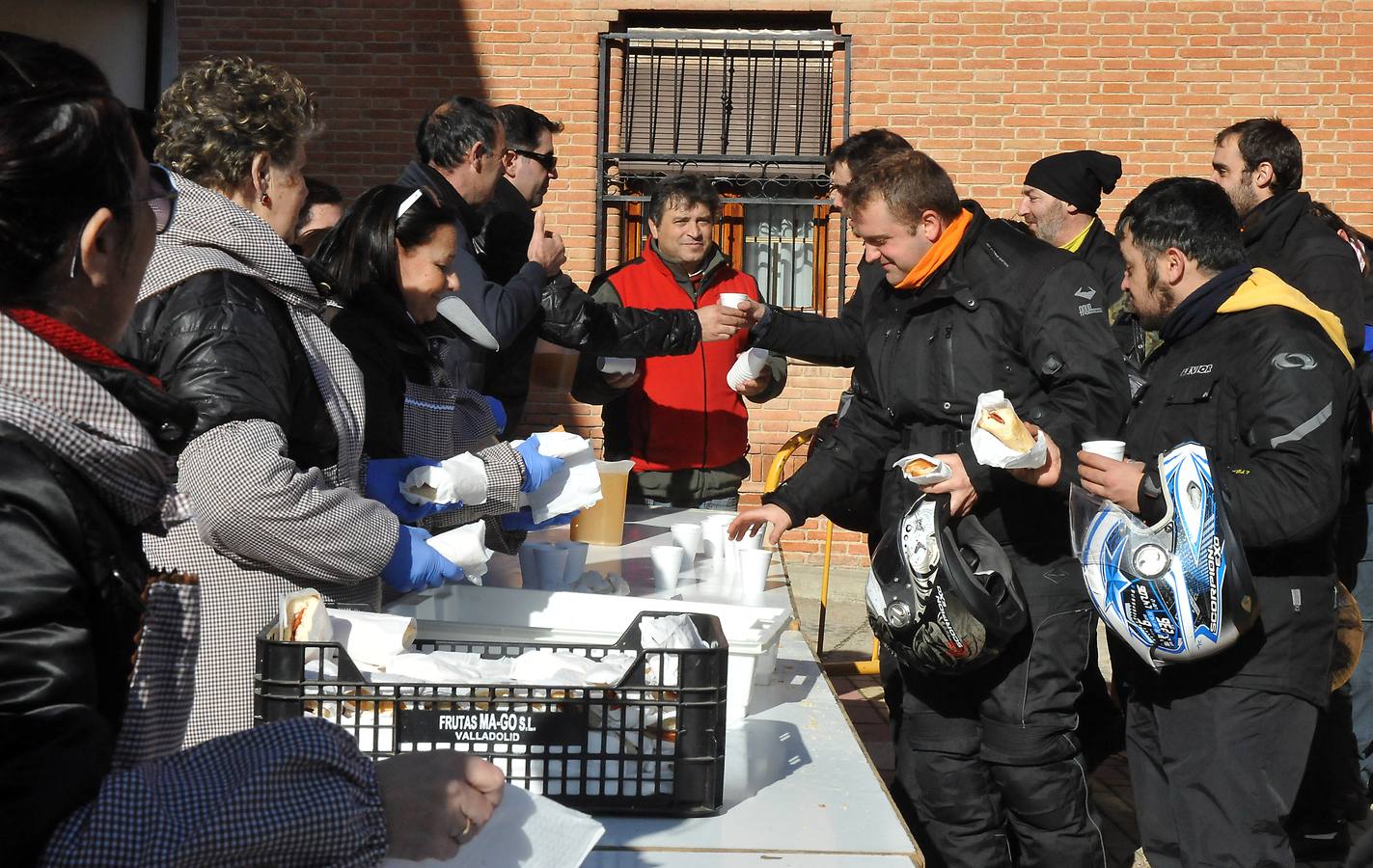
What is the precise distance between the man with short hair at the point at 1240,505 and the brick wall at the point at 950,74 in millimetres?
5540

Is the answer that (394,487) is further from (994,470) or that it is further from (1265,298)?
(1265,298)

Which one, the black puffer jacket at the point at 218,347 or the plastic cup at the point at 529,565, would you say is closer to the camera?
the black puffer jacket at the point at 218,347

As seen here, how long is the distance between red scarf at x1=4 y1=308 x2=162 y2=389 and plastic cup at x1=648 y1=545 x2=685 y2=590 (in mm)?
2195

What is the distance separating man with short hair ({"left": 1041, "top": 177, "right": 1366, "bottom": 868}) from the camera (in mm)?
2758

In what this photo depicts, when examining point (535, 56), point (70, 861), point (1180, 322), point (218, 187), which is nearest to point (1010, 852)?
point (1180, 322)

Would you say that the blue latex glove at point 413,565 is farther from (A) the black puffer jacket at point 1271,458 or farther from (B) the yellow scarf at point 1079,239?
(B) the yellow scarf at point 1079,239

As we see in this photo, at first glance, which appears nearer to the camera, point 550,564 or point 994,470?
point 550,564

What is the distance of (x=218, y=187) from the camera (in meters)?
2.39

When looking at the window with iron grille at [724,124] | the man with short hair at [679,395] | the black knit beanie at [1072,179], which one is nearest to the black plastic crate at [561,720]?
the man with short hair at [679,395]

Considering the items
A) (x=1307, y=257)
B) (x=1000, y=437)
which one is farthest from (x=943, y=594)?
(x=1307, y=257)

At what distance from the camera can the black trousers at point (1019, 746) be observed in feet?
10.5

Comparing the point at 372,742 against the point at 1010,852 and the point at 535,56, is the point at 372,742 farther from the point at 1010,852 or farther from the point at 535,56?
the point at 535,56

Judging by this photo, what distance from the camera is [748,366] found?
179 inches

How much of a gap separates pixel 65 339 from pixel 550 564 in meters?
1.98
